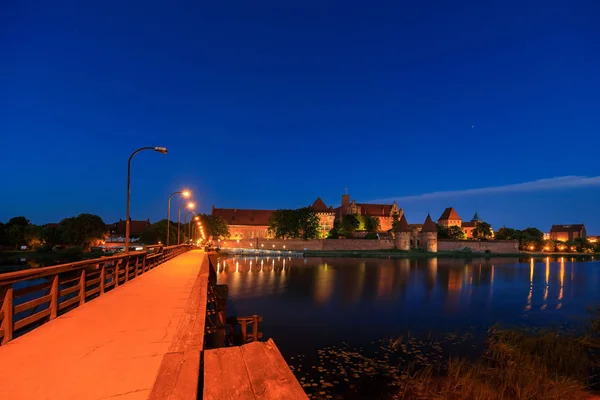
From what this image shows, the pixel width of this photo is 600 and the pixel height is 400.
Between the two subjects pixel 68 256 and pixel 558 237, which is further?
pixel 558 237

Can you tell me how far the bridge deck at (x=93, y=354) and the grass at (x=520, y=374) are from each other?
7992mm

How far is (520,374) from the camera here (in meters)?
11.6

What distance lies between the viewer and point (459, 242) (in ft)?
372

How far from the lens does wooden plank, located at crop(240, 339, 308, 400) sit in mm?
2488

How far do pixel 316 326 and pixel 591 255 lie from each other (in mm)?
140242

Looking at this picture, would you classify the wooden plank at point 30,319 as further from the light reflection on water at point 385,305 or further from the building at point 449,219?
the building at point 449,219

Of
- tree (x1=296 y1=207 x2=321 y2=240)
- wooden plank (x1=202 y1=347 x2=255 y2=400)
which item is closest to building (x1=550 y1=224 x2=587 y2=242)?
tree (x1=296 y1=207 x2=321 y2=240)

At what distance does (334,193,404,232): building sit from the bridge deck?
13006cm

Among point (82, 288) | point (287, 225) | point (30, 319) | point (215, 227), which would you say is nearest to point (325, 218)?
point (287, 225)

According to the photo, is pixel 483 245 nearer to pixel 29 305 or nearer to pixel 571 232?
pixel 571 232

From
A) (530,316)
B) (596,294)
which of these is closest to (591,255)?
(596,294)

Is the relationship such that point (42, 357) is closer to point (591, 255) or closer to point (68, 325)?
point (68, 325)

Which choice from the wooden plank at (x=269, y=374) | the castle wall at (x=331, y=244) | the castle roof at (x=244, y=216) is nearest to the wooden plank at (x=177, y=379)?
the wooden plank at (x=269, y=374)

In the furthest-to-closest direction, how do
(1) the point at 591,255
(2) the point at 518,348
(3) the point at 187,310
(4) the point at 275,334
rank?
(1) the point at 591,255 → (4) the point at 275,334 → (2) the point at 518,348 → (3) the point at 187,310
